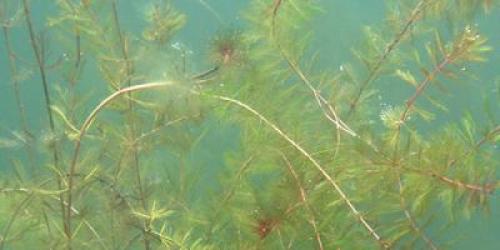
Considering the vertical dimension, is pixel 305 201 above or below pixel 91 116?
below

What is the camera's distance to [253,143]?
11.9 feet

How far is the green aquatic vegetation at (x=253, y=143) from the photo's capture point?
3.05 metres

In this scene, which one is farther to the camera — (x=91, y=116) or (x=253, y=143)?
(x=253, y=143)

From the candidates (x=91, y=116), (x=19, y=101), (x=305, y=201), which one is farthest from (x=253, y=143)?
(x=19, y=101)

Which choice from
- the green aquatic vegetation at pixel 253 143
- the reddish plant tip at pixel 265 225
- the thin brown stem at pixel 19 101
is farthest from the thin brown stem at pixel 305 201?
the thin brown stem at pixel 19 101

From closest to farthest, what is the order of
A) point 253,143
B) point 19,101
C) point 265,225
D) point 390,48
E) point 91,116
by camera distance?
point 91,116 → point 265,225 → point 253,143 → point 390,48 → point 19,101

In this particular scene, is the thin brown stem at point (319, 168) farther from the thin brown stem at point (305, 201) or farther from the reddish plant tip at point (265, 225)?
the reddish plant tip at point (265, 225)

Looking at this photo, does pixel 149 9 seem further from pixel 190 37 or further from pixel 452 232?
pixel 452 232

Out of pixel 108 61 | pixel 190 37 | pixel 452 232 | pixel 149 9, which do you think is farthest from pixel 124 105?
pixel 452 232

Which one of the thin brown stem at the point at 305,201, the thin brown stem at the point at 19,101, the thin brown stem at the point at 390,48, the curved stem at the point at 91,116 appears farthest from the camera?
the thin brown stem at the point at 19,101

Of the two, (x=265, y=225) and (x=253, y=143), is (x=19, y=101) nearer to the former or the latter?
(x=253, y=143)

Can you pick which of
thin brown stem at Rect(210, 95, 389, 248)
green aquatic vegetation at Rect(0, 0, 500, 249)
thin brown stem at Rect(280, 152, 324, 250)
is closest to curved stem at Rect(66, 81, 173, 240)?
green aquatic vegetation at Rect(0, 0, 500, 249)

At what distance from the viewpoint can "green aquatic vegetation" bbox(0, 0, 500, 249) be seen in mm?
3049

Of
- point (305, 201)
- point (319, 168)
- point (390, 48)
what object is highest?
point (390, 48)
